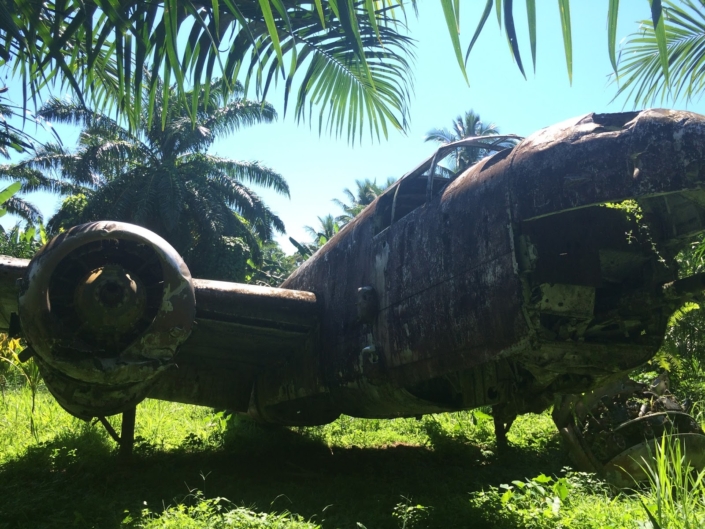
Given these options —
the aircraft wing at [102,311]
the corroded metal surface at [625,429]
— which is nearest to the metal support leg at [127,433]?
the aircraft wing at [102,311]

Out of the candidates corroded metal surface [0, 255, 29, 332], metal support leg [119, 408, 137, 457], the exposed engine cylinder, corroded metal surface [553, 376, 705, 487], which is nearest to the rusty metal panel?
the exposed engine cylinder

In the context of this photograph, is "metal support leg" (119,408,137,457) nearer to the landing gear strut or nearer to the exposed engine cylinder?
the landing gear strut

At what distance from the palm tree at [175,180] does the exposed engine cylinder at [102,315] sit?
1818cm

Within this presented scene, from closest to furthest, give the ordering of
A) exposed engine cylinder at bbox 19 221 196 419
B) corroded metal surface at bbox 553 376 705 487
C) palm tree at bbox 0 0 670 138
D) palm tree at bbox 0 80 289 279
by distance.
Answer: palm tree at bbox 0 0 670 138
exposed engine cylinder at bbox 19 221 196 419
corroded metal surface at bbox 553 376 705 487
palm tree at bbox 0 80 289 279

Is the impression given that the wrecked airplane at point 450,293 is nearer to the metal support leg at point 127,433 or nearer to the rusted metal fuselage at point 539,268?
the rusted metal fuselage at point 539,268

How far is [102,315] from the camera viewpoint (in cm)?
412

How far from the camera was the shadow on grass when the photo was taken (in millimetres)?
4578

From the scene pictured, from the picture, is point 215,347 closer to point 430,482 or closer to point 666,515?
point 430,482

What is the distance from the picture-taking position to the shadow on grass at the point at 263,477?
15.0 feet

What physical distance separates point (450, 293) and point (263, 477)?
11.6ft

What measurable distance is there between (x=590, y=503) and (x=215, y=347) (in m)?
3.70

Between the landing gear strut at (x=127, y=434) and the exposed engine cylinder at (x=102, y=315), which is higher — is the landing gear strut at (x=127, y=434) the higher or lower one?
the lower one

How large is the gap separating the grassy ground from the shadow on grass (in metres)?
0.02

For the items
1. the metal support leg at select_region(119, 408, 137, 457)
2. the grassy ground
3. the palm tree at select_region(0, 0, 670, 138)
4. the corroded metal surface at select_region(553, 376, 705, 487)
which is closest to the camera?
the palm tree at select_region(0, 0, 670, 138)
